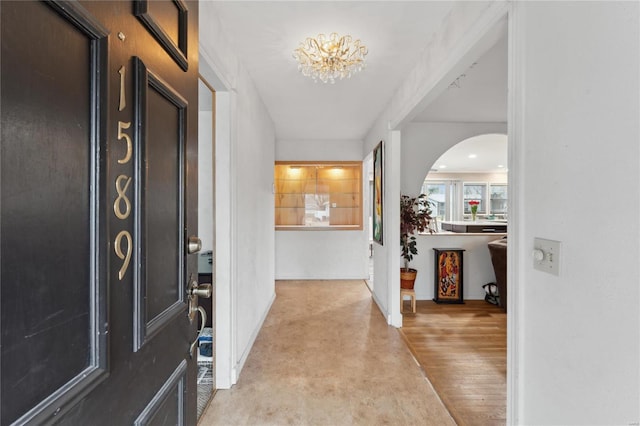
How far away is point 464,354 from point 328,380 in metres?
1.24

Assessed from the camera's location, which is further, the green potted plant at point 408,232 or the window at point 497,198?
the window at point 497,198

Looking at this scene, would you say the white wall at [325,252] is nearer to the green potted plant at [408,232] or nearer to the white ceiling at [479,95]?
the green potted plant at [408,232]

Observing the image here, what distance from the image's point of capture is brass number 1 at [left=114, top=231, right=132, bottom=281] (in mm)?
607

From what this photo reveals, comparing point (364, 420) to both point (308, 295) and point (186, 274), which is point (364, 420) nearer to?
point (186, 274)

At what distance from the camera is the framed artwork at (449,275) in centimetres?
393

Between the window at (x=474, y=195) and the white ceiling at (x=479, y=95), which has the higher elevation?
the white ceiling at (x=479, y=95)

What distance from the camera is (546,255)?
3.46 ft

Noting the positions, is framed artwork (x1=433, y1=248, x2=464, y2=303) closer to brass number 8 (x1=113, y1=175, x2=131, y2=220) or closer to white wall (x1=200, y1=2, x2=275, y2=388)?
white wall (x1=200, y1=2, x2=275, y2=388)

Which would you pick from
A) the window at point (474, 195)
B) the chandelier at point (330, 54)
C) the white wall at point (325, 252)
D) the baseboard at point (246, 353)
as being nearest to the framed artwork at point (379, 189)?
the white wall at point (325, 252)

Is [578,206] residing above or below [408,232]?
above

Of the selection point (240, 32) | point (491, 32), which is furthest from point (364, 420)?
point (240, 32)

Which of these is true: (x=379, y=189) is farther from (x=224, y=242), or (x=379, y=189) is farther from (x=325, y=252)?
(x=224, y=242)

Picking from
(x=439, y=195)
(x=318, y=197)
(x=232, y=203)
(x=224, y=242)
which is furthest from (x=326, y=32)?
(x=439, y=195)

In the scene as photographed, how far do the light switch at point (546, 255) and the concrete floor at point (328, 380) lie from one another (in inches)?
49.2
